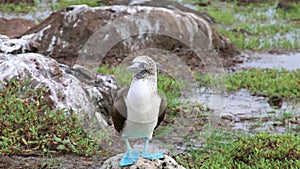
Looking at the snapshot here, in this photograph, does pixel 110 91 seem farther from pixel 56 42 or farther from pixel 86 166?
pixel 56 42

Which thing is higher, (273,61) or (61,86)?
(61,86)

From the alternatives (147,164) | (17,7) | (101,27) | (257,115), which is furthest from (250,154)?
(17,7)

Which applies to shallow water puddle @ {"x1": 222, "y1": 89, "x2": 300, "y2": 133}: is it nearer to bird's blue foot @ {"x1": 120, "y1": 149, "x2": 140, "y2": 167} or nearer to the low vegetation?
bird's blue foot @ {"x1": 120, "y1": 149, "x2": 140, "y2": 167}

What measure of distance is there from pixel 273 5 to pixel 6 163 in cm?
1477

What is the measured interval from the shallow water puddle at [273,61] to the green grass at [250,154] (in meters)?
4.50

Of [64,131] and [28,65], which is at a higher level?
[28,65]

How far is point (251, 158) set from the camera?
6.82 meters

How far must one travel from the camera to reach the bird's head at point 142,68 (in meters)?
4.43

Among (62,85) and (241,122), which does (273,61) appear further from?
(62,85)

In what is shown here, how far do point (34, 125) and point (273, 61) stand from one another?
20.8ft

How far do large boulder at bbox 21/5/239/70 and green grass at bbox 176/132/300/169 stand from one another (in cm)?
421

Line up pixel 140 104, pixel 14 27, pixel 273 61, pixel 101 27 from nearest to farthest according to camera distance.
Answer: pixel 140 104 → pixel 101 27 → pixel 273 61 → pixel 14 27

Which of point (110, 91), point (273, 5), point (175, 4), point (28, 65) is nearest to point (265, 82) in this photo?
point (110, 91)

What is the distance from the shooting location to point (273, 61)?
12.3 metres
